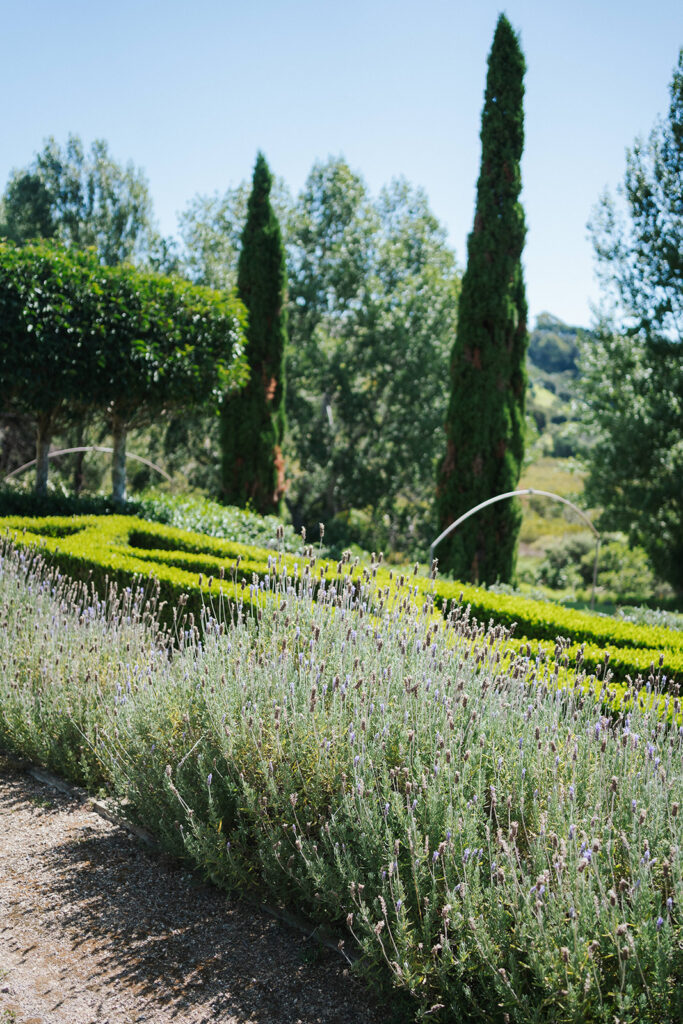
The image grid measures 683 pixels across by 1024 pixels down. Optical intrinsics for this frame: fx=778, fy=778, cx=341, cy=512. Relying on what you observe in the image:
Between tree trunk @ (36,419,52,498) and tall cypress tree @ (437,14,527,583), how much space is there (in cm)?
599

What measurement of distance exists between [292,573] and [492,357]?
7623 mm

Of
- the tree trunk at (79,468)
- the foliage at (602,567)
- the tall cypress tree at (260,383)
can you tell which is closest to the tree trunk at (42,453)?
the tall cypress tree at (260,383)

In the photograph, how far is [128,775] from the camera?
10.6 feet

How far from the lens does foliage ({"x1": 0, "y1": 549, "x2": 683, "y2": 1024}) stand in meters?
2.00

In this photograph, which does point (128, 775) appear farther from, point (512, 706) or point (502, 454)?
point (502, 454)

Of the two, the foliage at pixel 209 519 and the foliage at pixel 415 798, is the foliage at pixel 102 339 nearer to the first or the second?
the foliage at pixel 209 519

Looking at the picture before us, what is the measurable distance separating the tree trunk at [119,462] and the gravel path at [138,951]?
339 inches

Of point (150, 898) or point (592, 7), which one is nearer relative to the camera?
point (150, 898)

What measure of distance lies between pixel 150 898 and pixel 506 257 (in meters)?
11.4

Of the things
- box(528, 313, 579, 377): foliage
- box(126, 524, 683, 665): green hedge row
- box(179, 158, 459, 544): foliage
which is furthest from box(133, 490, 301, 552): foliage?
box(528, 313, 579, 377): foliage

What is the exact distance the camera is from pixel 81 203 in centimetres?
2145

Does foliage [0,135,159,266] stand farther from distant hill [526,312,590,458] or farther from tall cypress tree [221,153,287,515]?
distant hill [526,312,590,458]

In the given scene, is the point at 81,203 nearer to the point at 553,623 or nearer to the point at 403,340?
the point at 403,340

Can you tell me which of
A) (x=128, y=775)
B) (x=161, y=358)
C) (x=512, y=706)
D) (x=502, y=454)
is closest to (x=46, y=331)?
(x=161, y=358)
